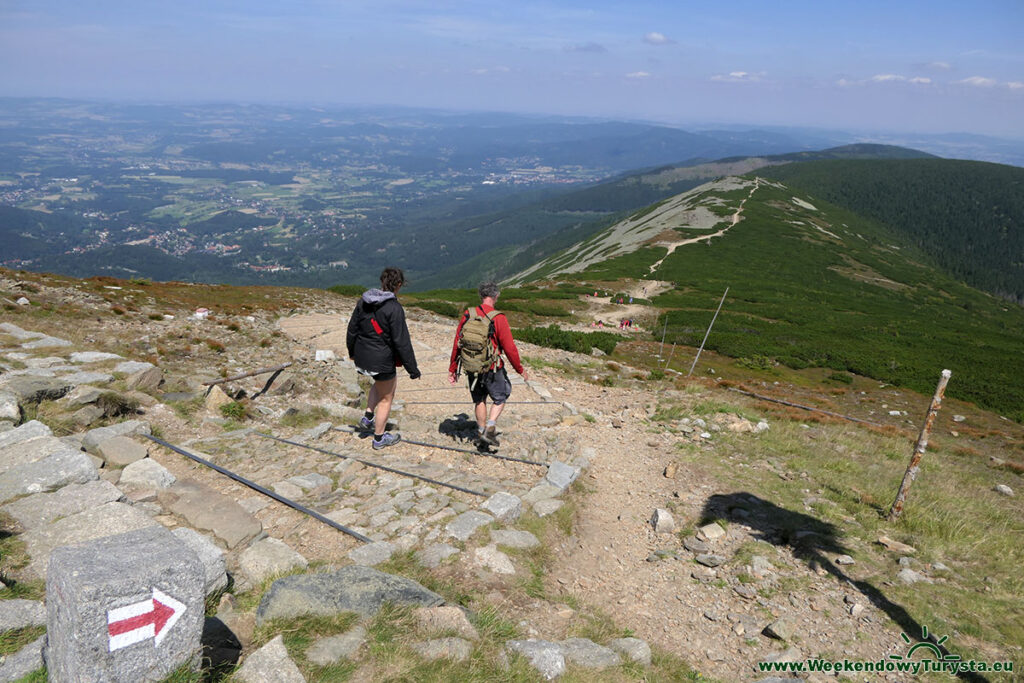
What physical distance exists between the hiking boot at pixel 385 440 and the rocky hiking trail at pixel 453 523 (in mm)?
218

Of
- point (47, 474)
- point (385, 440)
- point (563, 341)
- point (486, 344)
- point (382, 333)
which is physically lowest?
point (563, 341)

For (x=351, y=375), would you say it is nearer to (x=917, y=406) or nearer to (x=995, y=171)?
(x=917, y=406)

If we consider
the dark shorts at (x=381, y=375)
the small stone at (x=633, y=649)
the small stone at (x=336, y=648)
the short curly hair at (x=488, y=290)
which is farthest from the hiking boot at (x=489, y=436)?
the small stone at (x=336, y=648)

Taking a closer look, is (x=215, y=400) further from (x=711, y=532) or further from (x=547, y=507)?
(x=711, y=532)

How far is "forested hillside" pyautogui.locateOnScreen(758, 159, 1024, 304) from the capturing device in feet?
471

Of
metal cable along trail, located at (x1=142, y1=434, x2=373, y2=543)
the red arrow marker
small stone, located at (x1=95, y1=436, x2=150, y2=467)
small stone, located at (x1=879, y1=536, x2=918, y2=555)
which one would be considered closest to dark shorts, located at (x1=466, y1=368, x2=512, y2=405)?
metal cable along trail, located at (x1=142, y1=434, x2=373, y2=543)

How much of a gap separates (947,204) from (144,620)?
230 metres

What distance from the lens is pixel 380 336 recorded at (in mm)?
8641

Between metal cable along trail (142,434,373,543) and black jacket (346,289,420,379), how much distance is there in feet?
8.28

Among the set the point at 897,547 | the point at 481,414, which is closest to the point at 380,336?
the point at 481,414

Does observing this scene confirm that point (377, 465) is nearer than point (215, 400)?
Yes

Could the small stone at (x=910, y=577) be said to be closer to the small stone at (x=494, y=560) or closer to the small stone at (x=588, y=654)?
the small stone at (x=588, y=654)

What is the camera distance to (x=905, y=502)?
30.8 ft

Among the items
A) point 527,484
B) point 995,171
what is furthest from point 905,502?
point 995,171
